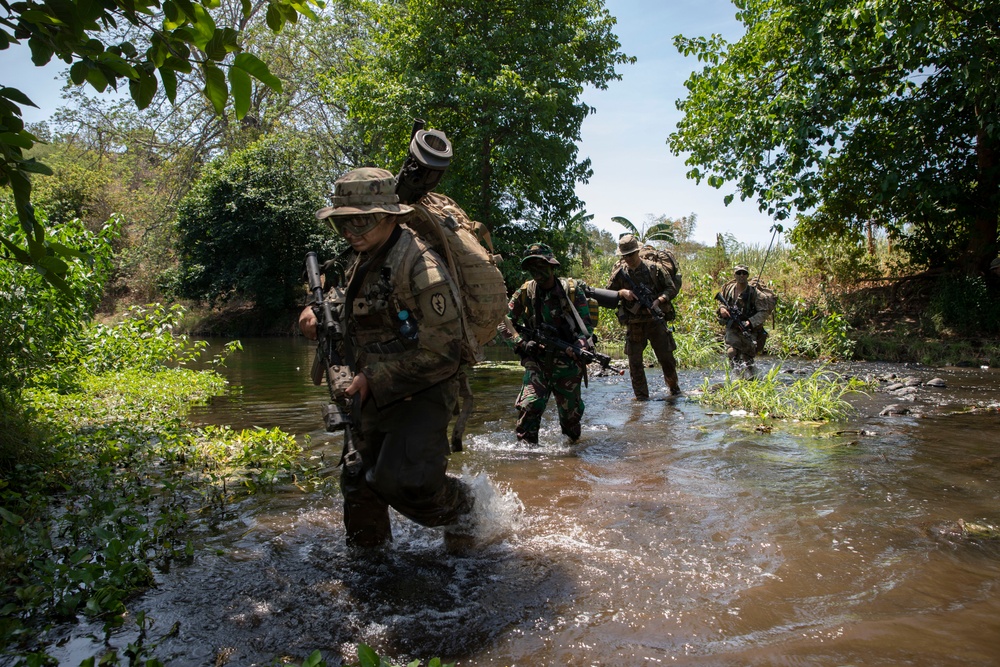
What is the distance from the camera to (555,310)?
21.2 ft

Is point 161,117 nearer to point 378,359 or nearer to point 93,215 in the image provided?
point 93,215

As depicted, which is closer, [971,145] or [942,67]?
[942,67]

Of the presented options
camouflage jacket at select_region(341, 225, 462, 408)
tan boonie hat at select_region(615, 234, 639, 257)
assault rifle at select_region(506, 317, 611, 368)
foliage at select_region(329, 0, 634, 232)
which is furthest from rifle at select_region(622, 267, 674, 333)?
foliage at select_region(329, 0, 634, 232)

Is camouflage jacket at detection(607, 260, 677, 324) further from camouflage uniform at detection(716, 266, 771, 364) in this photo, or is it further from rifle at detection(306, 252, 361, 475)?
rifle at detection(306, 252, 361, 475)

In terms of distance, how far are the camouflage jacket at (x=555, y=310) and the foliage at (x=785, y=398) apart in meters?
2.58

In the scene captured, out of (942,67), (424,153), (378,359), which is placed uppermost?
(942,67)

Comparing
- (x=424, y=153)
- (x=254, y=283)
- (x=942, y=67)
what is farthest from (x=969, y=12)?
(x=254, y=283)

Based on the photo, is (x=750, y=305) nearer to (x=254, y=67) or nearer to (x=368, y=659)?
(x=254, y=67)

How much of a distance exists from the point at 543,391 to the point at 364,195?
3.31m

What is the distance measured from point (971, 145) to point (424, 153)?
47.4 feet

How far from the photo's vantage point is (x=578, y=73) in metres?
21.2

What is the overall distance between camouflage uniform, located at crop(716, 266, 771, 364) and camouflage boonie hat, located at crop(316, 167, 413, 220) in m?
7.94

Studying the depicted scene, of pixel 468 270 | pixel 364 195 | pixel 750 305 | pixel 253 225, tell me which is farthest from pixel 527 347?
pixel 253 225

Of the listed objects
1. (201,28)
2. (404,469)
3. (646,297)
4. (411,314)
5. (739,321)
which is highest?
(201,28)
